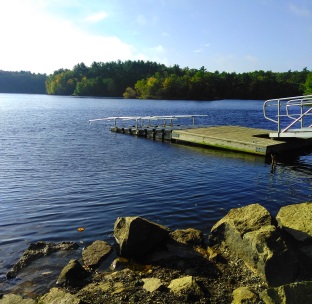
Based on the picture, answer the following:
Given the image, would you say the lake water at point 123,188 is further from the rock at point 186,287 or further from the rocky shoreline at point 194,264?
the rock at point 186,287

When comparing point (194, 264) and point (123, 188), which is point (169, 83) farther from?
point (194, 264)

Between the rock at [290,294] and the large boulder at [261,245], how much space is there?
42.8 inches

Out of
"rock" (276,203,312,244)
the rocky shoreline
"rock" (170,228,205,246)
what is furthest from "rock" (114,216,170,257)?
"rock" (276,203,312,244)

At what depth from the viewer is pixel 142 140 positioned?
28.7 m

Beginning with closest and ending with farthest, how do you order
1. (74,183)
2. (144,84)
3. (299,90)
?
(74,183) → (299,90) → (144,84)

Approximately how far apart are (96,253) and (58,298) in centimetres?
201

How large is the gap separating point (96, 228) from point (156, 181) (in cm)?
539

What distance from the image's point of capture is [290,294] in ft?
17.5

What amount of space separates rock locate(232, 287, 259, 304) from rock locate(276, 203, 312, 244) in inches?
83.7

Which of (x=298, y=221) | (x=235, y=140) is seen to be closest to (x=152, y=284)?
(x=298, y=221)

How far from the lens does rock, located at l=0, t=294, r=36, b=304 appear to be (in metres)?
6.05

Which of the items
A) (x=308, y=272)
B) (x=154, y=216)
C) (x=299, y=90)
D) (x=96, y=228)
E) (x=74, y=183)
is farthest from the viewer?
(x=299, y=90)

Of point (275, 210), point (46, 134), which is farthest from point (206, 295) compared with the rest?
point (46, 134)

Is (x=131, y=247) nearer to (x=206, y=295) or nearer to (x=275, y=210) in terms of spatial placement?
(x=206, y=295)
